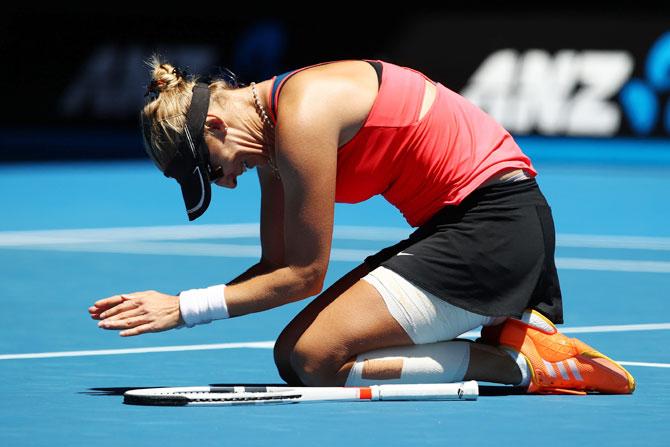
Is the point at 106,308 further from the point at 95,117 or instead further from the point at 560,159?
the point at 95,117

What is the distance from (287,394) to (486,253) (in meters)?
0.80

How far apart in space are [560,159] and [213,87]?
12381 mm

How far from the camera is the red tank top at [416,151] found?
546 centimetres

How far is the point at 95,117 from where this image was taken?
1980 cm

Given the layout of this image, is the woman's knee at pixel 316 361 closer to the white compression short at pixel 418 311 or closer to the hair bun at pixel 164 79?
the white compression short at pixel 418 311

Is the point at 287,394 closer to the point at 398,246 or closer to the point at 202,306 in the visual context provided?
the point at 202,306

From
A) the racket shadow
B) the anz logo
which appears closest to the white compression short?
the racket shadow

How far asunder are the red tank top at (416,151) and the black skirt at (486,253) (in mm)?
71

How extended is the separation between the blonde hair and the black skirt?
31.9 inches

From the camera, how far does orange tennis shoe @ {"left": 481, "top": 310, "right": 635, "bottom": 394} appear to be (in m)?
5.57

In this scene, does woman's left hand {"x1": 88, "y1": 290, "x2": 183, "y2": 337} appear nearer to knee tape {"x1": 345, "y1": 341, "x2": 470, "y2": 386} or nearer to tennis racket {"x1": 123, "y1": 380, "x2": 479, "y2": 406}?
tennis racket {"x1": 123, "y1": 380, "x2": 479, "y2": 406}

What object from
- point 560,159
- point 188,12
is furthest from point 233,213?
point 188,12

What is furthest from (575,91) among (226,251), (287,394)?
(287,394)

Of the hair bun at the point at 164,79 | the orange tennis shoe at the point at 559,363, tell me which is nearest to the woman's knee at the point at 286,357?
the orange tennis shoe at the point at 559,363
